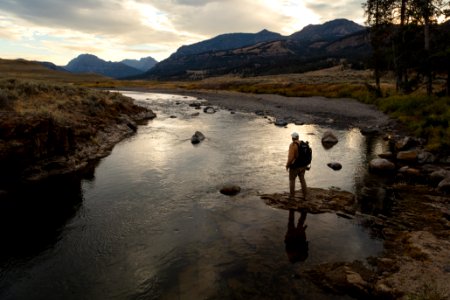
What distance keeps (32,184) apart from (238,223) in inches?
443

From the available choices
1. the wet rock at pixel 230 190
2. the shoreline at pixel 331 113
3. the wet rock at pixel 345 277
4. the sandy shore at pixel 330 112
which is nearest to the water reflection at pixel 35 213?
the wet rock at pixel 230 190

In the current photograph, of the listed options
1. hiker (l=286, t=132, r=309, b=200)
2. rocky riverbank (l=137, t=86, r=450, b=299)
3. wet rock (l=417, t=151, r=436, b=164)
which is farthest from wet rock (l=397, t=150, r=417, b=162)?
hiker (l=286, t=132, r=309, b=200)

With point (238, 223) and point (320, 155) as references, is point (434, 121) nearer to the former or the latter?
point (320, 155)

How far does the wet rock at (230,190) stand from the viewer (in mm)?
17745

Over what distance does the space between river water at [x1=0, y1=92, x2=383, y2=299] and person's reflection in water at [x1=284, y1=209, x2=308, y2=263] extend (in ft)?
0.67

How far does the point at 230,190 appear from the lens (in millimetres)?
17812

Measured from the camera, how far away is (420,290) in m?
9.43

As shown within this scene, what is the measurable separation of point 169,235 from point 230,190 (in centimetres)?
517

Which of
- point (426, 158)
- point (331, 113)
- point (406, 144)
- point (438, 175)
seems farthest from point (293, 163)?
point (331, 113)

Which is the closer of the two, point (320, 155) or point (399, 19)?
point (320, 155)

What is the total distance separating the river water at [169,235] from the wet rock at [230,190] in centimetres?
33

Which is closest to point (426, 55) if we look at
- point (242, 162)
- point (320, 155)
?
point (320, 155)

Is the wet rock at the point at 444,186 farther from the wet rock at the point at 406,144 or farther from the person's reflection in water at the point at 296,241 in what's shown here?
the wet rock at the point at 406,144

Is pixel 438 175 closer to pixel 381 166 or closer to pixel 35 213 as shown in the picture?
pixel 381 166
